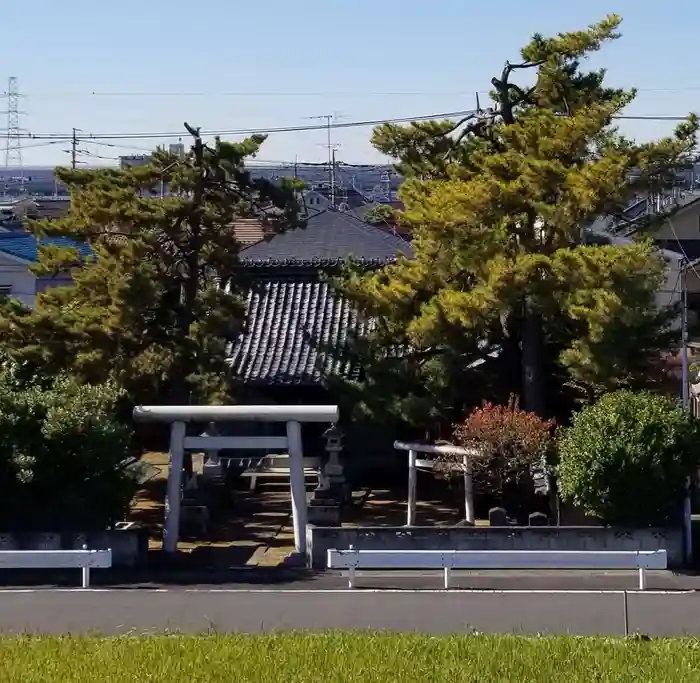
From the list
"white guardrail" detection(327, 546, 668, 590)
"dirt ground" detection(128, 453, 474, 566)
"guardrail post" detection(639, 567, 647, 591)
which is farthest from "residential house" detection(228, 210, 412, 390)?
"guardrail post" detection(639, 567, 647, 591)

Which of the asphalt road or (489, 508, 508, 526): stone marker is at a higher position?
(489, 508, 508, 526): stone marker

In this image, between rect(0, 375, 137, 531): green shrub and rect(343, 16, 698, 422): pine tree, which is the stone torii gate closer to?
rect(0, 375, 137, 531): green shrub

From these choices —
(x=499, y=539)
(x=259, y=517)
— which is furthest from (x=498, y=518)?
(x=259, y=517)

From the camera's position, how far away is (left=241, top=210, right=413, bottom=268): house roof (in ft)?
117

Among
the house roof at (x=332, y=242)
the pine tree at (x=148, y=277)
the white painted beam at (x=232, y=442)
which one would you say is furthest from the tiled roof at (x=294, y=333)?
the house roof at (x=332, y=242)

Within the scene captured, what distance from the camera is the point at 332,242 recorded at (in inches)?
1464

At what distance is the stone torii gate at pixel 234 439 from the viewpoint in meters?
18.3

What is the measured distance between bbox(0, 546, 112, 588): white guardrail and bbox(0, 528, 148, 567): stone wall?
68 centimetres

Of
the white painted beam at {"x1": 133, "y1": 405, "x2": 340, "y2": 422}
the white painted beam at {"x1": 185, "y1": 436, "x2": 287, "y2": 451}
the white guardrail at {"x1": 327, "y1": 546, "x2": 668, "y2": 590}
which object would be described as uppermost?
the white painted beam at {"x1": 133, "y1": 405, "x2": 340, "y2": 422}

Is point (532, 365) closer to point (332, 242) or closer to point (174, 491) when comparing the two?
point (174, 491)

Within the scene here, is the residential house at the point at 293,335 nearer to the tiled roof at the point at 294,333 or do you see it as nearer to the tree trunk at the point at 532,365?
the tiled roof at the point at 294,333

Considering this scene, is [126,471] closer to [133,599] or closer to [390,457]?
[133,599]

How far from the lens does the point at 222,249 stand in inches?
850

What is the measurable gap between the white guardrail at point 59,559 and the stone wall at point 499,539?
3.17 m
